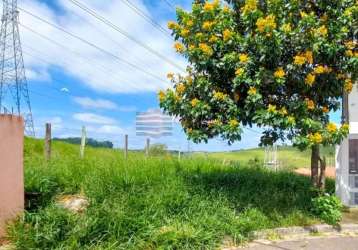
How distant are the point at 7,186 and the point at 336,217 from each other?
6405 millimetres

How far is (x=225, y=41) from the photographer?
7883 millimetres

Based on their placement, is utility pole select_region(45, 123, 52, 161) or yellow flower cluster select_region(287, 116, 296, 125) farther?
utility pole select_region(45, 123, 52, 161)

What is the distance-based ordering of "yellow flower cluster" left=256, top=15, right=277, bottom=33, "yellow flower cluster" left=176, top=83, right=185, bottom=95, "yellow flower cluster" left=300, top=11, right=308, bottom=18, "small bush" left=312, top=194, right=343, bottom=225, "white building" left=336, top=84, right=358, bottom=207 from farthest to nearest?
1. "white building" left=336, top=84, right=358, bottom=207
2. "small bush" left=312, top=194, right=343, bottom=225
3. "yellow flower cluster" left=176, top=83, right=185, bottom=95
4. "yellow flower cluster" left=300, top=11, right=308, bottom=18
5. "yellow flower cluster" left=256, top=15, right=277, bottom=33

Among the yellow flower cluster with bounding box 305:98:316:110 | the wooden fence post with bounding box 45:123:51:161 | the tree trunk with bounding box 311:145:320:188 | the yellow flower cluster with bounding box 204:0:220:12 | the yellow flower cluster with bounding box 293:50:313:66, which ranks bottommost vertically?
the tree trunk with bounding box 311:145:320:188

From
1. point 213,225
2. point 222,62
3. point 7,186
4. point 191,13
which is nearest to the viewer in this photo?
point 7,186

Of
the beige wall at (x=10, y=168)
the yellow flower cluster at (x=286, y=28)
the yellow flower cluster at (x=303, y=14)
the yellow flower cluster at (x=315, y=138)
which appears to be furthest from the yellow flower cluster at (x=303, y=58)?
the beige wall at (x=10, y=168)

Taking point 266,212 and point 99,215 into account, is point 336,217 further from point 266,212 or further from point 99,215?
point 99,215

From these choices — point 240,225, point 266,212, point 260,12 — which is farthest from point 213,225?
point 260,12

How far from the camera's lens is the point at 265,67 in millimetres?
7762

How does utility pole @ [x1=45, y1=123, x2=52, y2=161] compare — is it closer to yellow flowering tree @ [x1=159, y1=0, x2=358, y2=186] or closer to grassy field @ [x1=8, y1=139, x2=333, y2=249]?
grassy field @ [x1=8, y1=139, x2=333, y2=249]

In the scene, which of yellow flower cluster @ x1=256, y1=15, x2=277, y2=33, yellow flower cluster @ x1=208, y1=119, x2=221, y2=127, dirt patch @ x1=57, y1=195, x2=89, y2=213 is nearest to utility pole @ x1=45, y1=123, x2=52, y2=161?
dirt patch @ x1=57, y1=195, x2=89, y2=213

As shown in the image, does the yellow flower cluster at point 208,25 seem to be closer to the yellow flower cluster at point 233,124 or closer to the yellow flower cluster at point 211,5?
the yellow flower cluster at point 211,5

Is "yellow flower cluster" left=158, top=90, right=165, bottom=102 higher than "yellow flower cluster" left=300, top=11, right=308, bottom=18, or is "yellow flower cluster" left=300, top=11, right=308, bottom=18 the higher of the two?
"yellow flower cluster" left=300, top=11, right=308, bottom=18

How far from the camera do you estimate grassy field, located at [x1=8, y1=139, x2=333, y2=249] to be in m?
6.24
